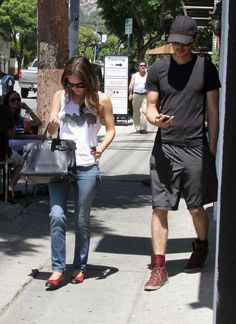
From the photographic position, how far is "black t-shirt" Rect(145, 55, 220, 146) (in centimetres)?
487

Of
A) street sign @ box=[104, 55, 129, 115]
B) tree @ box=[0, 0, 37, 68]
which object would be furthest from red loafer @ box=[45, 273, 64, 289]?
tree @ box=[0, 0, 37, 68]

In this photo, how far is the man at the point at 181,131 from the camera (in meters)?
4.86

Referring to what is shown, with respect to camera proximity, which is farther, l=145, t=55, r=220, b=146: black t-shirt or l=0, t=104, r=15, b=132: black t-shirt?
l=0, t=104, r=15, b=132: black t-shirt

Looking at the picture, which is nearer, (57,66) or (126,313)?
(126,313)

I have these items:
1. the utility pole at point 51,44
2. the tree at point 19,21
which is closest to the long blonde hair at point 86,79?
the utility pole at point 51,44

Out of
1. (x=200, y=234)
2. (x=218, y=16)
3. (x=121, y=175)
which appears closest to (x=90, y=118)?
(x=200, y=234)

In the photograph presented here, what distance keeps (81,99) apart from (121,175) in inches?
234

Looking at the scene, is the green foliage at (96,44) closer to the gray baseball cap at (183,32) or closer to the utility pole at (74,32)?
the utility pole at (74,32)

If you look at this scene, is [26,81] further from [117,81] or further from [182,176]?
[182,176]

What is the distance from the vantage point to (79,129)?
4895 millimetres

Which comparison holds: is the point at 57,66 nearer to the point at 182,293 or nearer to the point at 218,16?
the point at 218,16

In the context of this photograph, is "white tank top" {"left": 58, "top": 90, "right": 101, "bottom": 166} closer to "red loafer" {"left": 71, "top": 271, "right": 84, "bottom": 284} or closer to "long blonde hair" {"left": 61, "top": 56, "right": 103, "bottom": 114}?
"long blonde hair" {"left": 61, "top": 56, "right": 103, "bottom": 114}

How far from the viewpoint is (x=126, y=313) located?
179 inches

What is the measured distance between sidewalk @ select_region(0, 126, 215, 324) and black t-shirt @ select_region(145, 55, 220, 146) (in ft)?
3.81
